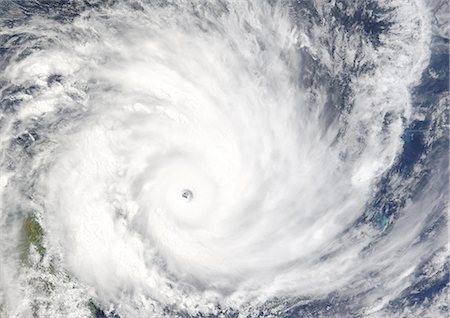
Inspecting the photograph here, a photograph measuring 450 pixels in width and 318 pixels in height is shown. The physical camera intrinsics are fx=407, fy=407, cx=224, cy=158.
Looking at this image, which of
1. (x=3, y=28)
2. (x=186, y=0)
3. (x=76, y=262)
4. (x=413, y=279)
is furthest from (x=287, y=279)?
(x=3, y=28)

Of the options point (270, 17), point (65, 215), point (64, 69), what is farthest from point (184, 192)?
point (270, 17)

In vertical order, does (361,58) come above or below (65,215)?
above

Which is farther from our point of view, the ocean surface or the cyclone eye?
the cyclone eye

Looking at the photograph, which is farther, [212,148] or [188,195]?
[188,195]

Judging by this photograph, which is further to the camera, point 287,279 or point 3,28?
point 287,279

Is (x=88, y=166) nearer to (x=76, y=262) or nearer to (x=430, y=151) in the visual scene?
(x=76, y=262)

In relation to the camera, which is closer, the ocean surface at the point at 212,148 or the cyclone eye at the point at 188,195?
the ocean surface at the point at 212,148

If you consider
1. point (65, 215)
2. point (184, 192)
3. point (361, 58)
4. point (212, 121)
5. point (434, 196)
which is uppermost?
point (361, 58)

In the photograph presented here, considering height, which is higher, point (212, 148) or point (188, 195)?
point (212, 148)

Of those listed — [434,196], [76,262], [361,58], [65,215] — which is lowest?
[76,262]

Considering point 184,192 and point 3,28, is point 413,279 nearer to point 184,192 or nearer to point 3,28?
point 184,192
